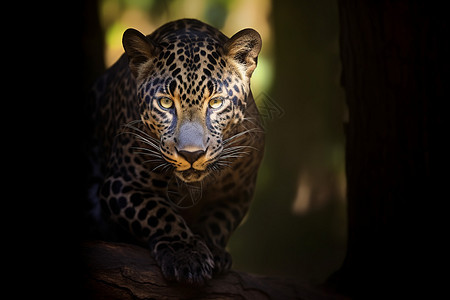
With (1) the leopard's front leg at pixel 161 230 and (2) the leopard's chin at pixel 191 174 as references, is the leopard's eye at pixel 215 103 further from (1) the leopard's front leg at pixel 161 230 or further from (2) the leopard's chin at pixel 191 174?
(1) the leopard's front leg at pixel 161 230

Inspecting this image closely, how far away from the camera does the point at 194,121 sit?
131 inches

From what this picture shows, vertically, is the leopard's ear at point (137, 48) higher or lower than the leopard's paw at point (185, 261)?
higher

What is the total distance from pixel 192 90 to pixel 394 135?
1.67 m

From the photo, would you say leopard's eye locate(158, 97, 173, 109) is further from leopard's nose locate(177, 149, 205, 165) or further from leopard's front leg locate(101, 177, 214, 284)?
leopard's front leg locate(101, 177, 214, 284)

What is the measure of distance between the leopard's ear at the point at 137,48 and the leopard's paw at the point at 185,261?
46.3 inches

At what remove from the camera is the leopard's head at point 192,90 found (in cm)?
332

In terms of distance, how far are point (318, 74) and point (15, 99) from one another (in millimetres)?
3702

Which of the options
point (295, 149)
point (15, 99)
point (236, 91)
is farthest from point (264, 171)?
point (15, 99)

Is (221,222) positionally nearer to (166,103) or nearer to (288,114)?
(166,103)

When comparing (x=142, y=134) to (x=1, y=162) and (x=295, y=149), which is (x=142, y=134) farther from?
(x=295, y=149)

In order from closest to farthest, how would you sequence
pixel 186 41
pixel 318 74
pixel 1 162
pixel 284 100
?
pixel 1 162 → pixel 186 41 → pixel 284 100 → pixel 318 74

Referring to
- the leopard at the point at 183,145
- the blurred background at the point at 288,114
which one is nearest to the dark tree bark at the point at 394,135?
the blurred background at the point at 288,114

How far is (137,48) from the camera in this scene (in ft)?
11.4

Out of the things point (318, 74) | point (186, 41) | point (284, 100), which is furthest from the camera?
point (318, 74)
